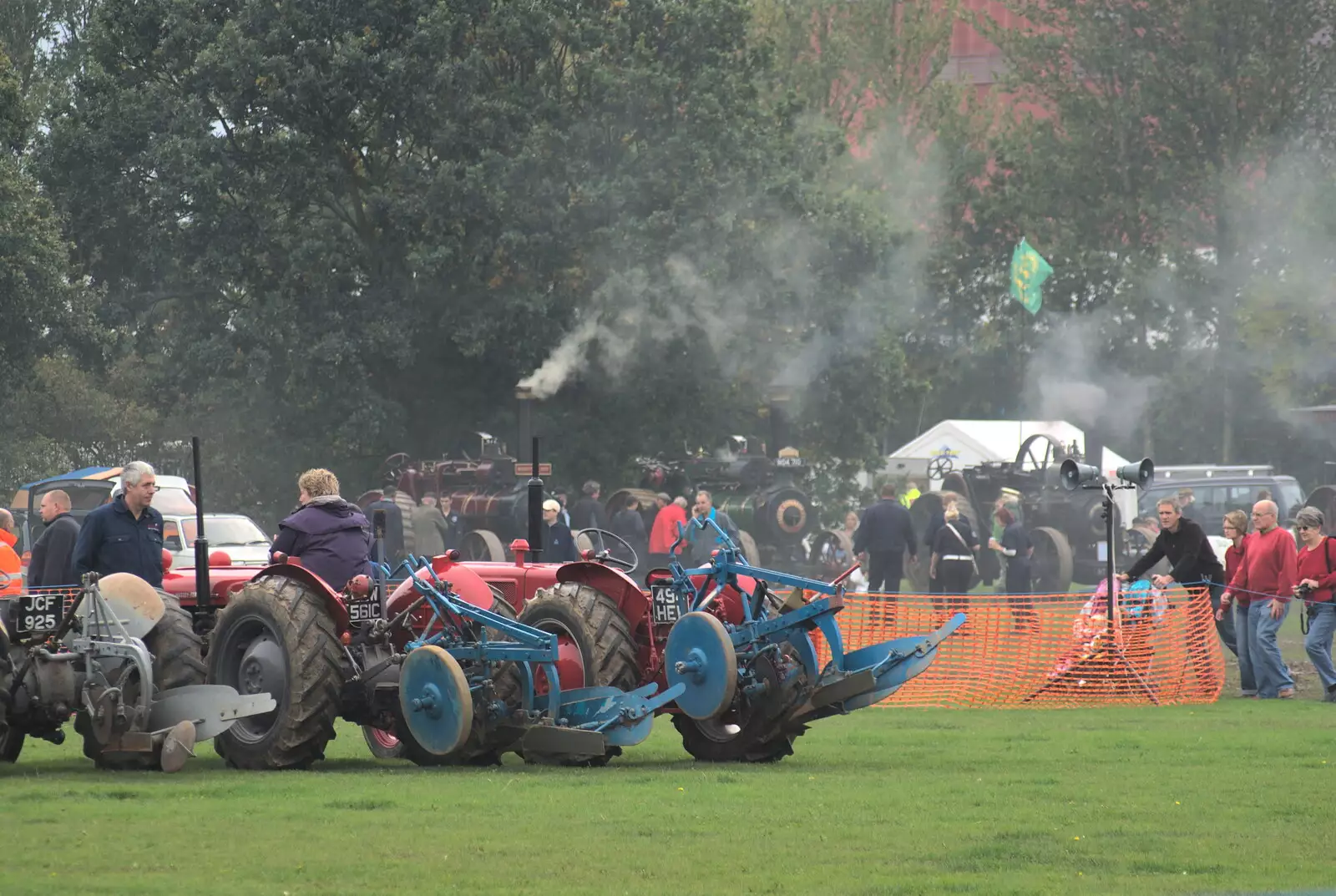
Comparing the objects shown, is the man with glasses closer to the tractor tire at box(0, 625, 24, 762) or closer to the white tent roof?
the tractor tire at box(0, 625, 24, 762)

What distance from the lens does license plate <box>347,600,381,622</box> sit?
33.6 feet

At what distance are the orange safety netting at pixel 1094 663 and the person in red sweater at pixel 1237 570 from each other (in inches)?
6.8

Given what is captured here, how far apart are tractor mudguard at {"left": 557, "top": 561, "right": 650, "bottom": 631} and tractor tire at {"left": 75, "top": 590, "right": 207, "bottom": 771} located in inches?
75.0

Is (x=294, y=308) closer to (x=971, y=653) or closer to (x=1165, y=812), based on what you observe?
(x=971, y=653)

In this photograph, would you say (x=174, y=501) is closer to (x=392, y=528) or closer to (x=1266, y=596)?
(x=392, y=528)

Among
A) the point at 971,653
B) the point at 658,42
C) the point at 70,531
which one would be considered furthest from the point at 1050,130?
the point at 70,531

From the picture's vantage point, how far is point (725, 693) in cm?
1009

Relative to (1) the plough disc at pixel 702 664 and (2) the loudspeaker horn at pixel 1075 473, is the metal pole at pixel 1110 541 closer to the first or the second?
(2) the loudspeaker horn at pixel 1075 473

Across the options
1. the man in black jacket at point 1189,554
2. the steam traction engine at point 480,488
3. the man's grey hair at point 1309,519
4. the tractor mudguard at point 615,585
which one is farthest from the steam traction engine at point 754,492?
the tractor mudguard at point 615,585

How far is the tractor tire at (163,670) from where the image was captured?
388 inches

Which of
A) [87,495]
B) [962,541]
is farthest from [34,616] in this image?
[87,495]

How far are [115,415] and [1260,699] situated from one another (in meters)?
31.9

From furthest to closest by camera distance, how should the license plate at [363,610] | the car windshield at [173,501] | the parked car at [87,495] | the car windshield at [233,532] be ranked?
the parked car at [87,495] < the car windshield at [173,501] < the car windshield at [233,532] < the license plate at [363,610]

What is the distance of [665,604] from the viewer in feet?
35.4
